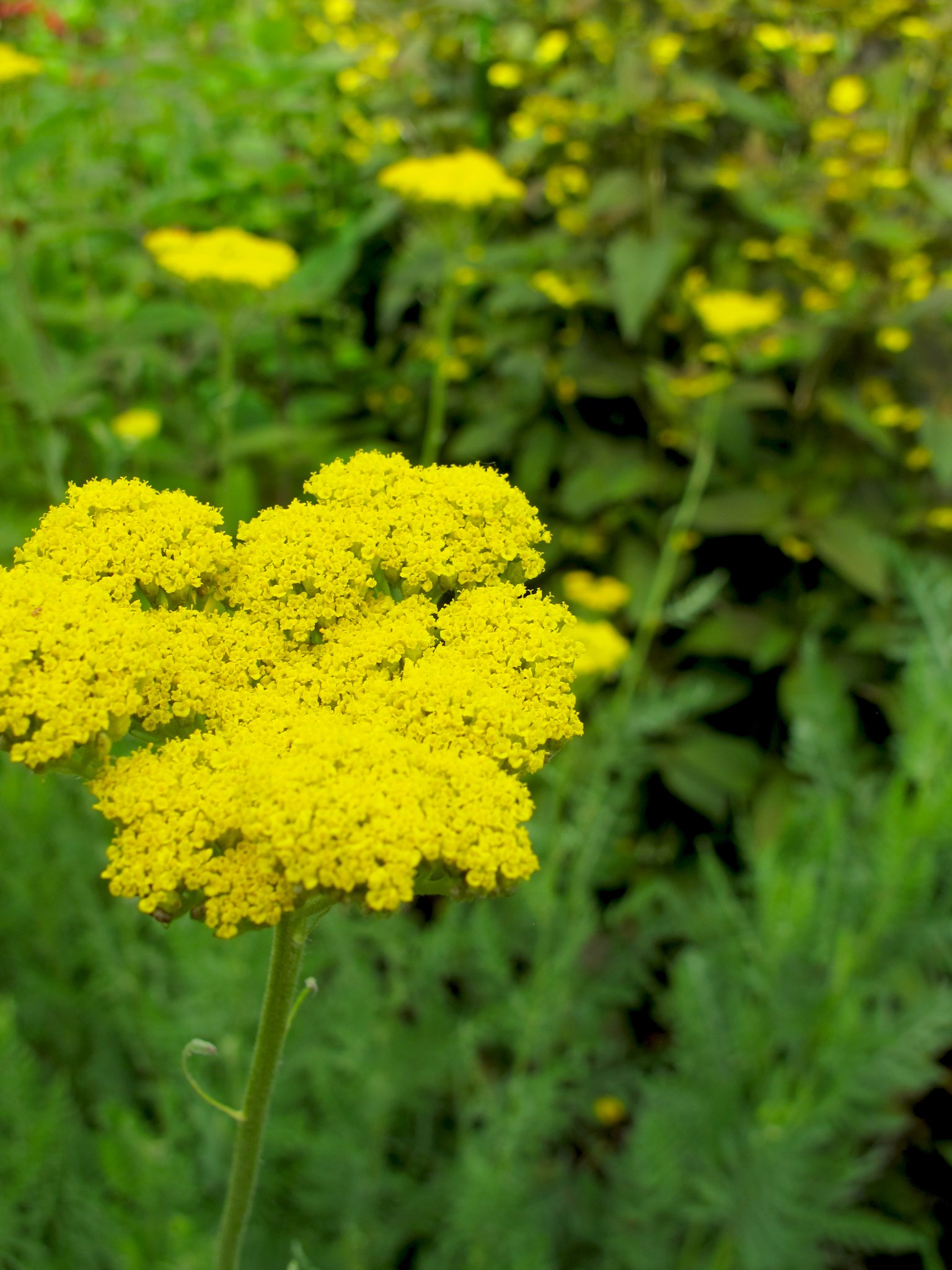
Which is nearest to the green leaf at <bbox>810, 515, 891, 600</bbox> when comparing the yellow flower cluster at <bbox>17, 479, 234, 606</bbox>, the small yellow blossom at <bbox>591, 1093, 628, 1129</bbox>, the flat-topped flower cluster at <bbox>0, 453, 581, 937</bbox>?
the small yellow blossom at <bbox>591, 1093, 628, 1129</bbox>

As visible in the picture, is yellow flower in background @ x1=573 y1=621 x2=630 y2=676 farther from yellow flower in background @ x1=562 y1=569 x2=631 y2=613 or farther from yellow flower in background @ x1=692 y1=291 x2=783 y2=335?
yellow flower in background @ x1=692 y1=291 x2=783 y2=335

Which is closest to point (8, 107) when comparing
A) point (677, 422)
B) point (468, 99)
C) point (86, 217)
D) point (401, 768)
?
point (86, 217)

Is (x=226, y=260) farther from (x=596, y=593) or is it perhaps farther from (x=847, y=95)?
(x=847, y=95)

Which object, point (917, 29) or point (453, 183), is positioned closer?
point (453, 183)

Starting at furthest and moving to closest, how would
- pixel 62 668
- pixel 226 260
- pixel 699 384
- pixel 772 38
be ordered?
pixel 772 38
pixel 699 384
pixel 226 260
pixel 62 668

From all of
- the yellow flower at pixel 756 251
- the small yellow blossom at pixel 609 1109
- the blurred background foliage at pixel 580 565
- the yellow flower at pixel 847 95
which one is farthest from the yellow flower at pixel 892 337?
the small yellow blossom at pixel 609 1109

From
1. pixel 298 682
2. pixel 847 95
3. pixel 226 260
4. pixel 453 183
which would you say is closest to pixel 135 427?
pixel 226 260

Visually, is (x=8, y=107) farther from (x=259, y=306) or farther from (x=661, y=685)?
(x=661, y=685)
